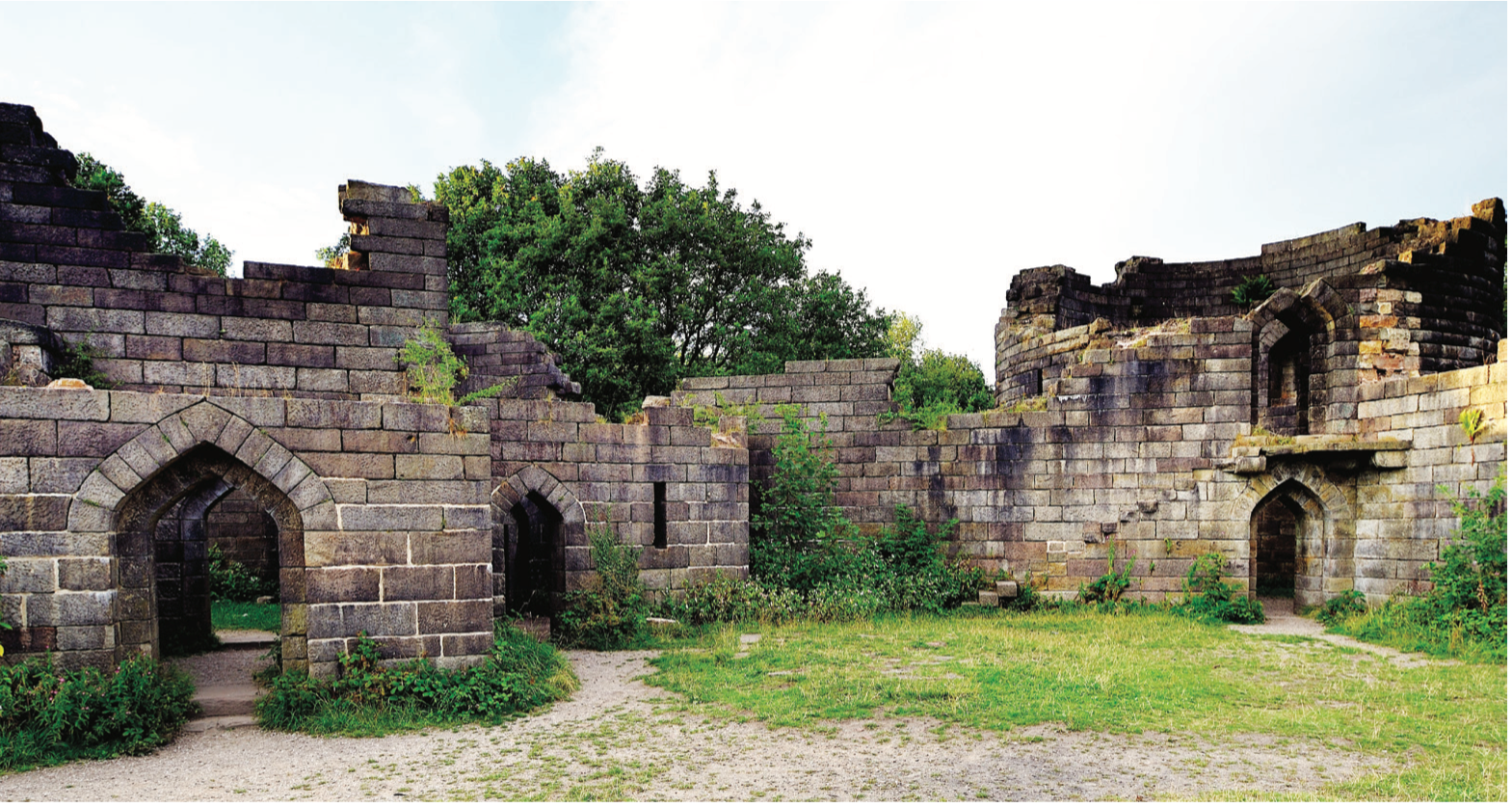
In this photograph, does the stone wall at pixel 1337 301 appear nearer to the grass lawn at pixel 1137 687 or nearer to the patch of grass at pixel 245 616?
the grass lawn at pixel 1137 687

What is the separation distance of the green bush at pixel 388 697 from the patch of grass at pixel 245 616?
580cm

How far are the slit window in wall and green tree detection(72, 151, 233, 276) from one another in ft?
50.1

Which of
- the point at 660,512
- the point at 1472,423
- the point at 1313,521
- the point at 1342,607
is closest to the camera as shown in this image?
the point at 1472,423

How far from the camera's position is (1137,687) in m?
8.49

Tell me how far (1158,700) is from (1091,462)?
A: 6584 mm

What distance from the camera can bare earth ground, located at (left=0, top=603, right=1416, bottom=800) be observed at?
5785mm

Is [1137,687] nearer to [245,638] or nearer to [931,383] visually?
[245,638]

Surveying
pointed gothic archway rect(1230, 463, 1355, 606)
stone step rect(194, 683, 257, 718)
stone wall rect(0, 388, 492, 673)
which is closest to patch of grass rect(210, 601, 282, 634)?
stone step rect(194, 683, 257, 718)

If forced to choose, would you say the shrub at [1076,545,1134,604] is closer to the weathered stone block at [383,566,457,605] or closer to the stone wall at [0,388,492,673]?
the stone wall at [0,388,492,673]

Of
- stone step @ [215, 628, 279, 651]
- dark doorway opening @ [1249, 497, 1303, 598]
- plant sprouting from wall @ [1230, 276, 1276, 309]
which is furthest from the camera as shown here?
plant sprouting from wall @ [1230, 276, 1276, 309]

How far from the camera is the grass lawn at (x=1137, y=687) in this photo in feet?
21.3

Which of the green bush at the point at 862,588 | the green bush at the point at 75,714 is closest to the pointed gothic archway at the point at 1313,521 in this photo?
the green bush at the point at 862,588

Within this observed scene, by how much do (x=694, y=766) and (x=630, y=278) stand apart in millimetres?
21348

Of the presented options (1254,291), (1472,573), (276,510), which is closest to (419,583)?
(276,510)
